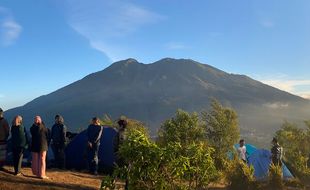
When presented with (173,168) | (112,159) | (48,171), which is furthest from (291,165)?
(173,168)

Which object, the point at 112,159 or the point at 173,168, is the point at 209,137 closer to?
the point at 112,159

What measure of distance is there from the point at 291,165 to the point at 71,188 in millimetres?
11459

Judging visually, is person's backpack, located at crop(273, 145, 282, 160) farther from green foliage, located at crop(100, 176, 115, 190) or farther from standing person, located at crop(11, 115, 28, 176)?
green foliage, located at crop(100, 176, 115, 190)

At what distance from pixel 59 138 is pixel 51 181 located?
8.31 feet

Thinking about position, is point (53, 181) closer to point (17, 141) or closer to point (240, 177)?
point (17, 141)

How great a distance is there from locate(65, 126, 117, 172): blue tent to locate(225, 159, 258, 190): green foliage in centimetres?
418

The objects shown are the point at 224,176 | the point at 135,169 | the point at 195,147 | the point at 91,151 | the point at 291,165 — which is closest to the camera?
the point at 135,169

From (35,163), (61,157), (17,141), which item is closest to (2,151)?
(17,141)

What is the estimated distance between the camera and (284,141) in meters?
31.5

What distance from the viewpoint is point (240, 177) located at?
558 inches

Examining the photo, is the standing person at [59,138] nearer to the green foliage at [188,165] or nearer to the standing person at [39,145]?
the standing person at [39,145]

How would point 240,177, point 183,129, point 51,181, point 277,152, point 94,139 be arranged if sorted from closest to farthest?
point 51,181 → point 240,177 → point 94,139 → point 277,152 → point 183,129

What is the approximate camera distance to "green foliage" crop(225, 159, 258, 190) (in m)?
14.0

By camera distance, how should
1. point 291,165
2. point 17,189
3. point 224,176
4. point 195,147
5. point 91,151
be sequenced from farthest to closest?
point 291,165 < point 91,151 < point 224,176 < point 17,189 < point 195,147
